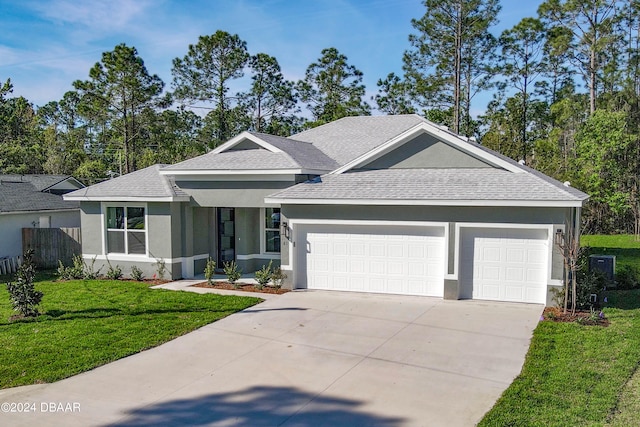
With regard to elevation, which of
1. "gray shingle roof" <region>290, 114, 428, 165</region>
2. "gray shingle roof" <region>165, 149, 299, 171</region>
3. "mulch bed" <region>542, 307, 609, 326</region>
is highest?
"gray shingle roof" <region>290, 114, 428, 165</region>

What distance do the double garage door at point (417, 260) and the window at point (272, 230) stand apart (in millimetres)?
2112

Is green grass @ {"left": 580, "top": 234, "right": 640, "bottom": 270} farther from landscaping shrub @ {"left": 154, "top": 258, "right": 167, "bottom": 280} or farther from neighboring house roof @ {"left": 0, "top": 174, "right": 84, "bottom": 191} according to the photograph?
neighboring house roof @ {"left": 0, "top": 174, "right": 84, "bottom": 191}

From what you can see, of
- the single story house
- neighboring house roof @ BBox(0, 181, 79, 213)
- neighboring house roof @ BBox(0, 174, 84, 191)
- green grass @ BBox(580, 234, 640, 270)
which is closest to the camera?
green grass @ BBox(580, 234, 640, 270)

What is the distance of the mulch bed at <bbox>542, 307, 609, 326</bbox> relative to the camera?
10852mm

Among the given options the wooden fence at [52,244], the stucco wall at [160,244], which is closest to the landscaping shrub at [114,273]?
the stucco wall at [160,244]

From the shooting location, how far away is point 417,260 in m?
13.7

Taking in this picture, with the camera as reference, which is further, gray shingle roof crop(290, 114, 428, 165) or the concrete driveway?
gray shingle roof crop(290, 114, 428, 165)

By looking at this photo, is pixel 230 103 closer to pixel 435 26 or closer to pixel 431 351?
pixel 435 26

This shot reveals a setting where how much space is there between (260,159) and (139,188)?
415 cm

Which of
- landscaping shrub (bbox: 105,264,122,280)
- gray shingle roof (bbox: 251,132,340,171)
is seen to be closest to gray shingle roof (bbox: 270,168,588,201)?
gray shingle roof (bbox: 251,132,340,171)

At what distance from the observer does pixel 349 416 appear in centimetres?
670

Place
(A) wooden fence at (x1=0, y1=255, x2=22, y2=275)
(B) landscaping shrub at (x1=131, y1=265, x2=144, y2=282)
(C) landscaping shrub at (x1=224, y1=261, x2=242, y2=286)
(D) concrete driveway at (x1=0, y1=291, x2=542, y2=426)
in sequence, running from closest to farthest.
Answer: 1. (D) concrete driveway at (x1=0, y1=291, x2=542, y2=426)
2. (C) landscaping shrub at (x1=224, y1=261, x2=242, y2=286)
3. (B) landscaping shrub at (x1=131, y1=265, x2=144, y2=282)
4. (A) wooden fence at (x1=0, y1=255, x2=22, y2=275)

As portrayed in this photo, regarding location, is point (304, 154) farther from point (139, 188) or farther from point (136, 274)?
point (136, 274)

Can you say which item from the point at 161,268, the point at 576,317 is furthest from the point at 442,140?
the point at 161,268
